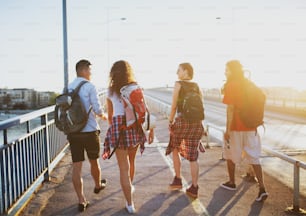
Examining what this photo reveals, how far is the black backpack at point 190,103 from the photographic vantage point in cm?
518

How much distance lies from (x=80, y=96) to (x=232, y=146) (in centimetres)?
226

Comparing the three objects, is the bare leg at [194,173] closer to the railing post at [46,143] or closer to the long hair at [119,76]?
the long hair at [119,76]

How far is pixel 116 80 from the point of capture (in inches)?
181

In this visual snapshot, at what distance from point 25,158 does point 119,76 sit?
1.71 meters

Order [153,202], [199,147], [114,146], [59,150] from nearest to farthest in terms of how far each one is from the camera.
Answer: [114,146], [153,202], [199,147], [59,150]

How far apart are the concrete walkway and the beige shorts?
549mm

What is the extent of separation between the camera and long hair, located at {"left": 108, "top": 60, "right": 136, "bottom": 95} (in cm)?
459

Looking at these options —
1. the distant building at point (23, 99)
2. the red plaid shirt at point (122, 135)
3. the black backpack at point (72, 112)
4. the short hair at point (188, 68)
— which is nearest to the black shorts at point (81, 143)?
the black backpack at point (72, 112)

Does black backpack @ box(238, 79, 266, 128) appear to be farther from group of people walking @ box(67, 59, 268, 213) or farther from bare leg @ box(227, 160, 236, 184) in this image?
bare leg @ box(227, 160, 236, 184)

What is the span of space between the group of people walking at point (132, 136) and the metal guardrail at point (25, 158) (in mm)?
682

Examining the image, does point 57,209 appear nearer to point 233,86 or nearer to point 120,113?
point 120,113

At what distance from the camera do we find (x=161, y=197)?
17.2ft

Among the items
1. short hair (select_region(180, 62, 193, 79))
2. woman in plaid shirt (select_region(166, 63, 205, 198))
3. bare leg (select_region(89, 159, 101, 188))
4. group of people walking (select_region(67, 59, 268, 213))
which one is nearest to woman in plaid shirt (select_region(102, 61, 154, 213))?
group of people walking (select_region(67, 59, 268, 213))

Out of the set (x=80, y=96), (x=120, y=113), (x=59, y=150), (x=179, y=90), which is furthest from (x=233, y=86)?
(x=59, y=150)
